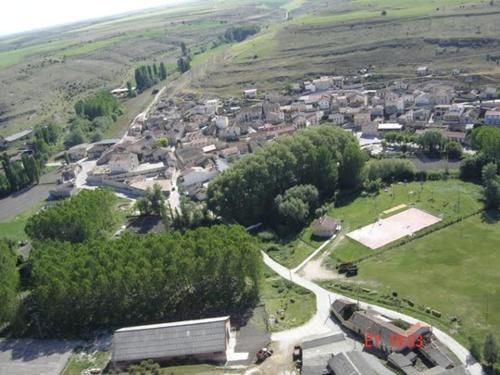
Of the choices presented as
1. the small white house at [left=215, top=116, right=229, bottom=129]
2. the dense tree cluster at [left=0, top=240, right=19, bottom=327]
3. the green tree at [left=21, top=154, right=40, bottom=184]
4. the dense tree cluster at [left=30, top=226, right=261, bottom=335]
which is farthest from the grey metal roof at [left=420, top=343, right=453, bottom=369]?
the green tree at [left=21, top=154, right=40, bottom=184]

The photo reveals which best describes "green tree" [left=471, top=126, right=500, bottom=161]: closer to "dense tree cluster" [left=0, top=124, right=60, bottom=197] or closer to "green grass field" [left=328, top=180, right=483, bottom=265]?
"green grass field" [left=328, top=180, right=483, bottom=265]

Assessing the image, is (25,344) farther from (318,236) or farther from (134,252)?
(318,236)

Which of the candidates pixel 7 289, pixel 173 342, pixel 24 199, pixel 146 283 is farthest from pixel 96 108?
pixel 173 342

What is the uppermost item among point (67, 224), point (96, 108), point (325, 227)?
point (67, 224)

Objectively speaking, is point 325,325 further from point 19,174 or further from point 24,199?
point 19,174

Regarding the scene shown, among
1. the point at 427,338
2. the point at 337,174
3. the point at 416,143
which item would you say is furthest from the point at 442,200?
the point at 427,338
